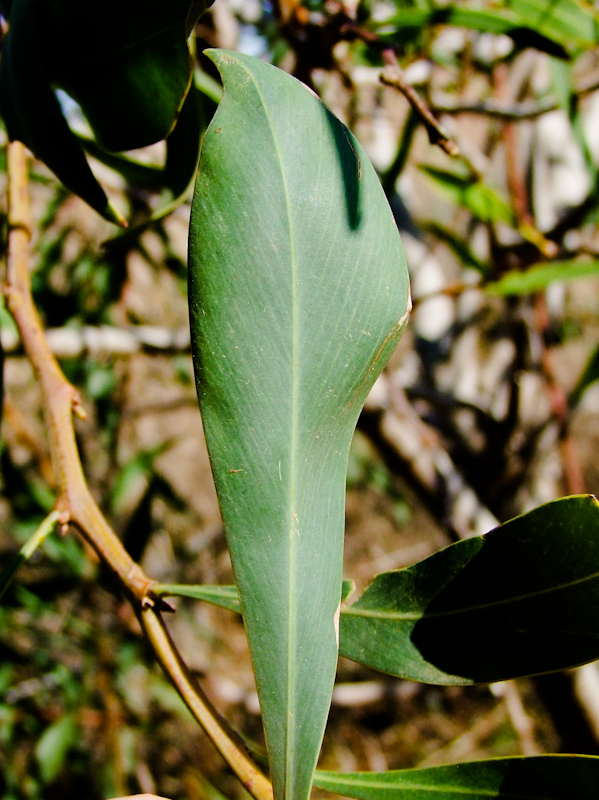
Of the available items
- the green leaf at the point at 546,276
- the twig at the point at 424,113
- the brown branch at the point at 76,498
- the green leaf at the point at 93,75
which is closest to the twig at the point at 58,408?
the brown branch at the point at 76,498

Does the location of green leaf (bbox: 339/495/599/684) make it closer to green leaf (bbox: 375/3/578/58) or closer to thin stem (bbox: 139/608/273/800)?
thin stem (bbox: 139/608/273/800)

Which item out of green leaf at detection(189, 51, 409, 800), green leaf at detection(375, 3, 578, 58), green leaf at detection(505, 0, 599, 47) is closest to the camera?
green leaf at detection(189, 51, 409, 800)

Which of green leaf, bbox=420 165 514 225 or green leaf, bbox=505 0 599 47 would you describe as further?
green leaf, bbox=420 165 514 225

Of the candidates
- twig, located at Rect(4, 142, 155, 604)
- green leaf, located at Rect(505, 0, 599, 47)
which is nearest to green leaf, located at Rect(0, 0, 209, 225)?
twig, located at Rect(4, 142, 155, 604)

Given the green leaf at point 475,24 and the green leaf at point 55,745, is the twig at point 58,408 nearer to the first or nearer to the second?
the green leaf at point 475,24

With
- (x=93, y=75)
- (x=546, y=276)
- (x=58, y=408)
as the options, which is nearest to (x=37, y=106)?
(x=93, y=75)

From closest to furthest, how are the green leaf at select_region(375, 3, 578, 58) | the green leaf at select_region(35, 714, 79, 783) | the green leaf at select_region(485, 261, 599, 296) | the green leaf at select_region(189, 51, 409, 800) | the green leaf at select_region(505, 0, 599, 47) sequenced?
the green leaf at select_region(189, 51, 409, 800) → the green leaf at select_region(375, 3, 578, 58) → the green leaf at select_region(505, 0, 599, 47) → the green leaf at select_region(485, 261, 599, 296) → the green leaf at select_region(35, 714, 79, 783)
